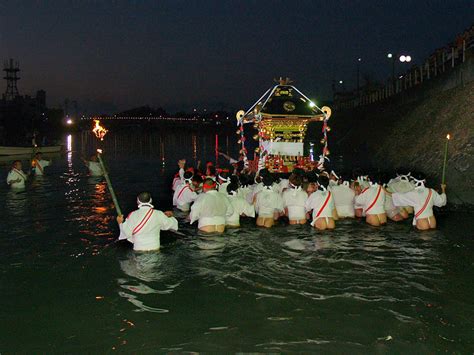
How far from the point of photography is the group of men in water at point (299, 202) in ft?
35.8

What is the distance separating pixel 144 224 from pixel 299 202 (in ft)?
14.8

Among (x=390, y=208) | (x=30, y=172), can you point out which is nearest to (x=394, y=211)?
(x=390, y=208)

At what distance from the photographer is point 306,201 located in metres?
11.9

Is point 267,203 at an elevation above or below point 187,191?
below

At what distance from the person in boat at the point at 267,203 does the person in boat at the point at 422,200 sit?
2909 millimetres

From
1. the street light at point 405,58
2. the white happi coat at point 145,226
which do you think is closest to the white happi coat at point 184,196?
the white happi coat at point 145,226

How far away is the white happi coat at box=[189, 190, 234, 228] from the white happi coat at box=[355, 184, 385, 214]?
359 cm

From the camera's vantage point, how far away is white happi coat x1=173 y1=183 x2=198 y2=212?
14.4 metres

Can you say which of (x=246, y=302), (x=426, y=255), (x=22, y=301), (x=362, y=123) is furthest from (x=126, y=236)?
(x=362, y=123)

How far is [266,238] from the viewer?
446 inches

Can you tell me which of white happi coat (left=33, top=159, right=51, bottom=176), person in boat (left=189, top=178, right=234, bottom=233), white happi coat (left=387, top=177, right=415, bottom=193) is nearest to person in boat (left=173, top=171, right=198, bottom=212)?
person in boat (left=189, top=178, right=234, bottom=233)

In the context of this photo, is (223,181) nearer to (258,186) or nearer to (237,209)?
(258,186)

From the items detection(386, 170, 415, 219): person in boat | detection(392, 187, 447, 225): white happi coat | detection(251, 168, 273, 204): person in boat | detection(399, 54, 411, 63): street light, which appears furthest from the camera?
detection(399, 54, 411, 63): street light

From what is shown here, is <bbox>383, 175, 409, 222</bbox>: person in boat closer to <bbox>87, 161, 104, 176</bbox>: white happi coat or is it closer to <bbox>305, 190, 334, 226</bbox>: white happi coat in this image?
<bbox>305, 190, 334, 226</bbox>: white happi coat
